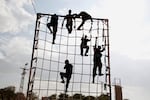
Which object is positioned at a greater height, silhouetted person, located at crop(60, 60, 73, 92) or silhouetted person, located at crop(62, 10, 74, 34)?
silhouetted person, located at crop(62, 10, 74, 34)

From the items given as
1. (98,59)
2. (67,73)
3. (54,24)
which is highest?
(54,24)

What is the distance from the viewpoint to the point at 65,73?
39.5 feet

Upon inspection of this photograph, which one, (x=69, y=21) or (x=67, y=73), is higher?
(x=69, y=21)

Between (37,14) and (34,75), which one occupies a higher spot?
(37,14)

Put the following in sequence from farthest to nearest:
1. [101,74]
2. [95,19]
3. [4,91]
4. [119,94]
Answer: [4,91], [119,94], [95,19], [101,74]

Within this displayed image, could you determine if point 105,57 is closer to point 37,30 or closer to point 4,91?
point 37,30

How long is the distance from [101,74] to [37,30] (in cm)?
408

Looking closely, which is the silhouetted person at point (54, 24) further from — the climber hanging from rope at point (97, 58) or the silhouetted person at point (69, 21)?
the climber hanging from rope at point (97, 58)

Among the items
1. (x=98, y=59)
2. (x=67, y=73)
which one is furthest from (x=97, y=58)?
(x=67, y=73)

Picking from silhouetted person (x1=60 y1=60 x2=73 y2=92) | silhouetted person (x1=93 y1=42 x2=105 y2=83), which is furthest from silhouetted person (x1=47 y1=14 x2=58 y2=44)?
silhouetted person (x1=93 y1=42 x2=105 y2=83)

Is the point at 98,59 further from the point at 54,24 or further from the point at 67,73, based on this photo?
the point at 54,24

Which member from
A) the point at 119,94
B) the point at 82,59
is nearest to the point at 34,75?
A: the point at 82,59

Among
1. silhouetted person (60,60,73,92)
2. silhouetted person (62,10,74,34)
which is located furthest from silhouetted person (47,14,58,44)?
silhouetted person (60,60,73,92)

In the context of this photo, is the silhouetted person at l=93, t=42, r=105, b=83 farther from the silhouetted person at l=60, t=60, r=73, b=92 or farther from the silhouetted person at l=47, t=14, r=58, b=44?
the silhouetted person at l=47, t=14, r=58, b=44
